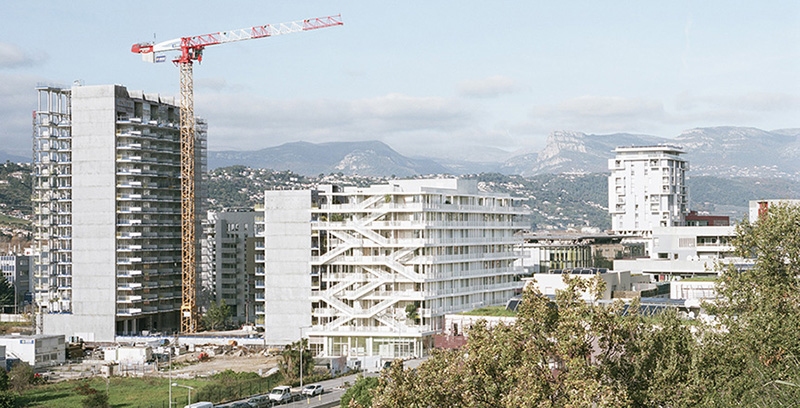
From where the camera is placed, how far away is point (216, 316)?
13200 centimetres

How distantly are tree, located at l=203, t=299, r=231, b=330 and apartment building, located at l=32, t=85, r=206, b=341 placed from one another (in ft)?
16.9

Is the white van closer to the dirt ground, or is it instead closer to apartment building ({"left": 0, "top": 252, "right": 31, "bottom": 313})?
the dirt ground

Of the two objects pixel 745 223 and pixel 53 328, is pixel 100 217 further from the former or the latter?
pixel 745 223

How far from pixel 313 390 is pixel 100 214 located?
56.2 metres

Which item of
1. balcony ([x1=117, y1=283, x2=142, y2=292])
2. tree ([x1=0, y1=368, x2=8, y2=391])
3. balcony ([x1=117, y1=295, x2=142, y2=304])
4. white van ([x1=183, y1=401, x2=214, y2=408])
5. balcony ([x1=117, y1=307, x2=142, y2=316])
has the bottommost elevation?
white van ([x1=183, y1=401, x2=214, y2=408])

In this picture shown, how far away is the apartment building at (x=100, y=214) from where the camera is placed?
126 metres

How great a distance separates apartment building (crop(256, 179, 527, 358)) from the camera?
100m

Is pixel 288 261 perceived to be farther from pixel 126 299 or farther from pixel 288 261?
pixel 126 299

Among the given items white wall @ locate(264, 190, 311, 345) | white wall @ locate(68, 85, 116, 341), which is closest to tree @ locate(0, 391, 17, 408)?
white wall @ locate(264, 190, 311, 345)

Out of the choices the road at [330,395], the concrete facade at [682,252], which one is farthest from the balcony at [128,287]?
the concrete facade at [682,252]

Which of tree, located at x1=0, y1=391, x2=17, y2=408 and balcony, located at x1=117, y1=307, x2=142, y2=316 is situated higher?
balcony, located at x1=117, y1=307, x2=142, y2=316

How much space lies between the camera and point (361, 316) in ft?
328

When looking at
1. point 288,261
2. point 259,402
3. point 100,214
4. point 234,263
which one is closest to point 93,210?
point 100,214

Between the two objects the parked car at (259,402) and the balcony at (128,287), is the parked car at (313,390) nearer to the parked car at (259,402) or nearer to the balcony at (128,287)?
the parked car at (259,402)
